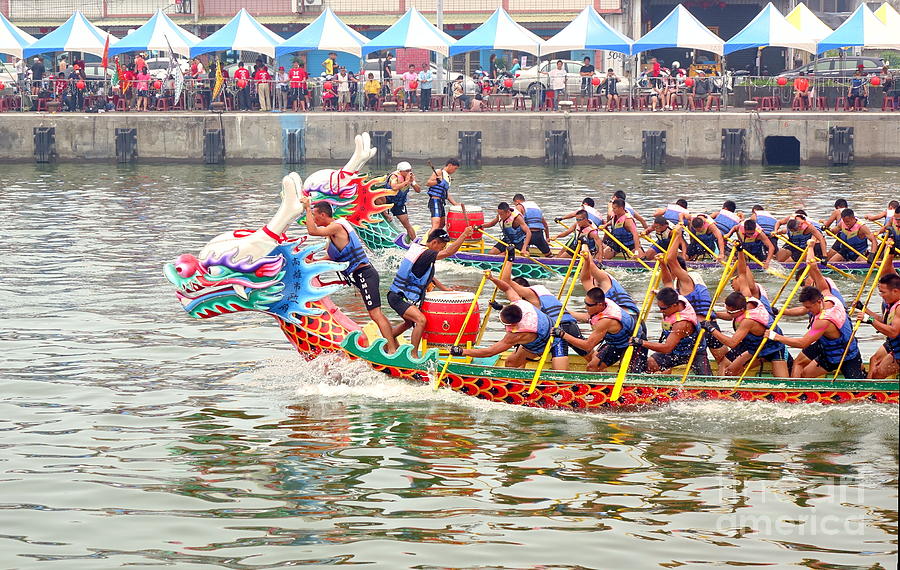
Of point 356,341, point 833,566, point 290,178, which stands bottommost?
point 833,566

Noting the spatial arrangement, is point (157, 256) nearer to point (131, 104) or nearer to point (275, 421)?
point (275, 421)

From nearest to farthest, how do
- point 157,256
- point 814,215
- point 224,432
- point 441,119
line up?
1. point 224,432
2. point 157,256
3. point 814,215
4. point 441,119

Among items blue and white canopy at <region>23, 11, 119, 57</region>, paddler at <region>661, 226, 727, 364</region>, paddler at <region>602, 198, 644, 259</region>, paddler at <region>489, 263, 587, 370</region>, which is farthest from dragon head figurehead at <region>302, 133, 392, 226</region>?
blue and white canopy at <region>23, 11, 119, 57</region>

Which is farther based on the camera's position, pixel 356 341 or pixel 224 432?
pixel 356 341

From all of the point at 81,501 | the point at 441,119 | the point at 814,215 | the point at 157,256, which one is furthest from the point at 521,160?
the point at 81,501

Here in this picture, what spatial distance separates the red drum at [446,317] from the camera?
51.4ft

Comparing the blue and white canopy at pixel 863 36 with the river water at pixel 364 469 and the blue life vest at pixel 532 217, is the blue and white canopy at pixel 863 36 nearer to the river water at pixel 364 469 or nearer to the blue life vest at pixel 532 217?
the blue life vest at pixel 532 217

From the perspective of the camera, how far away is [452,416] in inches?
581

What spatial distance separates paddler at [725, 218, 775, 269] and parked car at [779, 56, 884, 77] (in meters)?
21.7

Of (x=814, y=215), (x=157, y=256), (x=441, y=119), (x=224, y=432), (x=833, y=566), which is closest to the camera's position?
(x=833, y=566)

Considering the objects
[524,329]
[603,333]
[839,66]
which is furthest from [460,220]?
[839,66]

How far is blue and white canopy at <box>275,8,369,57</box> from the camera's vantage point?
138 ft

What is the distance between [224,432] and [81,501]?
2.42 meters

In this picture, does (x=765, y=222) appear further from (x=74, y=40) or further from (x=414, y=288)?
(x=74, y=40)
